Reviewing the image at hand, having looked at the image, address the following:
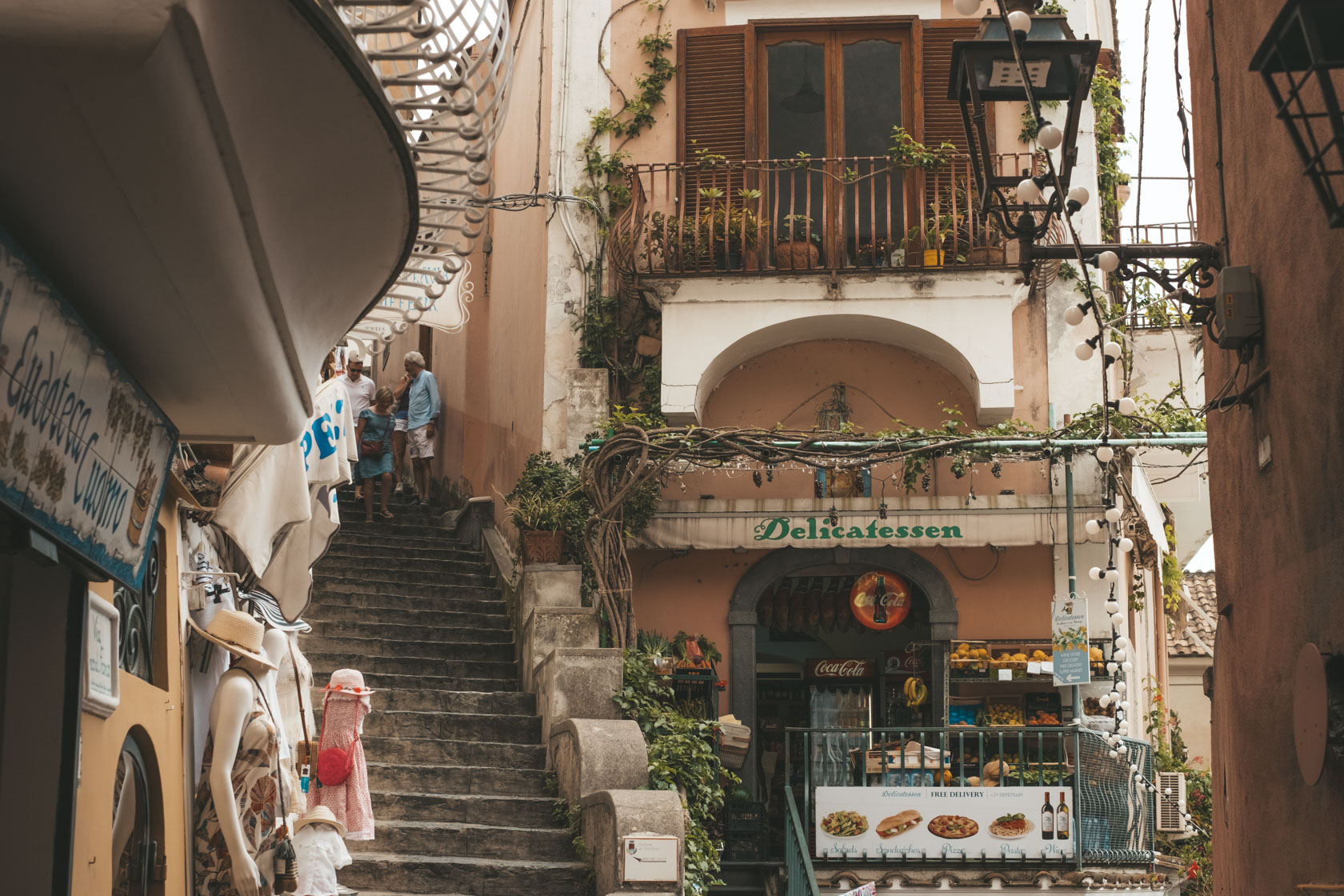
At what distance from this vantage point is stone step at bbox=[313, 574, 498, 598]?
45.0 feet

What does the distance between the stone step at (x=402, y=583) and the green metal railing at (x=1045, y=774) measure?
3491mm

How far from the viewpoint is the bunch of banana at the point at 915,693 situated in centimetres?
1498

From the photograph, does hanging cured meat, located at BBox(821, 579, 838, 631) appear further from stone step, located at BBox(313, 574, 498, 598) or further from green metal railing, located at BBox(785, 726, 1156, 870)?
stone step, located at BBox(313, 574, 498, 598)

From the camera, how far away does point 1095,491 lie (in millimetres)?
14297

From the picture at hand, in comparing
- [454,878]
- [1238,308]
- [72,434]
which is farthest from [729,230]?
[72,434]

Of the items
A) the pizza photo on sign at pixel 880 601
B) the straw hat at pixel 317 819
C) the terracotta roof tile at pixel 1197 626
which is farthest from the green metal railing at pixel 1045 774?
the terracotta roof tile at pixel 1197 626

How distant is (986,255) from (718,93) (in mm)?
3330

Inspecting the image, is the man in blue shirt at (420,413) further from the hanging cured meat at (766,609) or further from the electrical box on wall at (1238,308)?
the electrical box on wall at (1238,308)

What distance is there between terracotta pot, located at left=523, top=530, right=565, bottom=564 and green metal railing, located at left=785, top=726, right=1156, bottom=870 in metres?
2.54

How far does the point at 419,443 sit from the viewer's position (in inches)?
677

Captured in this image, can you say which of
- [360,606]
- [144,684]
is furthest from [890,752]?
[144,684]

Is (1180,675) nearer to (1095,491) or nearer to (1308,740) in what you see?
(1095,491)

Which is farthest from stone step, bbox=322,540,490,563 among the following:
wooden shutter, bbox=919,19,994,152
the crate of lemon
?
wooden shutter, bbox=919,19,994,152

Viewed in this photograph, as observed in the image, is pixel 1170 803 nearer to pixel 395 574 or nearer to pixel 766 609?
pixel 766 609
